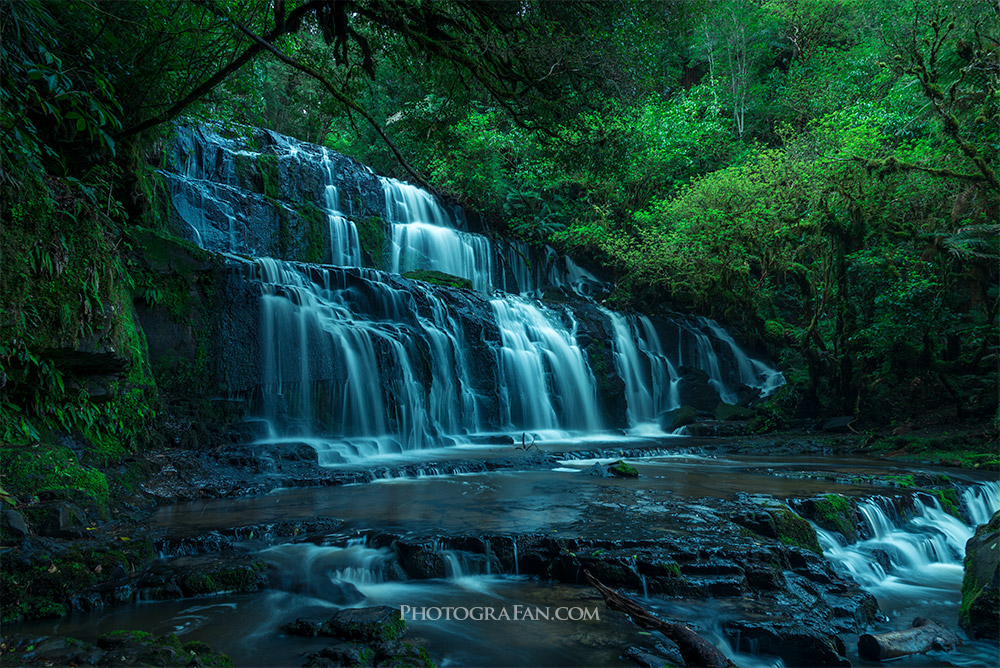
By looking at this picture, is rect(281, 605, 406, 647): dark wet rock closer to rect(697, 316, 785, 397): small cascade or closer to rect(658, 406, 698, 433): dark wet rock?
rect(658, 406, 698, 433): dark wet rock

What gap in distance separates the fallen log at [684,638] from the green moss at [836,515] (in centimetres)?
355

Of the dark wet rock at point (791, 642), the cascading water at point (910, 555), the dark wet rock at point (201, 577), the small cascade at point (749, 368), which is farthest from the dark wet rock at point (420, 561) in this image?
the small cascade at point (749, 368)

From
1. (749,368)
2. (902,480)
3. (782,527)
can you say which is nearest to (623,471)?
(782,527)

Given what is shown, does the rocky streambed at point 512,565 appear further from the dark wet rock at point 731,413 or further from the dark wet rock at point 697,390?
the dark wet rock at point 697,390

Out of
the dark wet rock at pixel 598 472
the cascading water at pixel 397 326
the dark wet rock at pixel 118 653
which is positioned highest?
the cascading water at pixel 397 326

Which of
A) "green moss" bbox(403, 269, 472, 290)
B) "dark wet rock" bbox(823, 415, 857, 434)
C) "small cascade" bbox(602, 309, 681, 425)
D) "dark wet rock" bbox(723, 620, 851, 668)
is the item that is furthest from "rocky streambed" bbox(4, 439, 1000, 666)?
"small cascade" bbox(602, 309, 681, 425)

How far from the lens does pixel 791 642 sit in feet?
11.9

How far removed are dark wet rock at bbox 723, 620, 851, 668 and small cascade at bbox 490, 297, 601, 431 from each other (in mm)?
10584

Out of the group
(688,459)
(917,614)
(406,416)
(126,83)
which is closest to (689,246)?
(688,459)

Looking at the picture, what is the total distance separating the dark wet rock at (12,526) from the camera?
431 cm

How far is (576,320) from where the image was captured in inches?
682

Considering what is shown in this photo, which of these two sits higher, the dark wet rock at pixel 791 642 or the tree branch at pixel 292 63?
the tree branch at pixel 292 63

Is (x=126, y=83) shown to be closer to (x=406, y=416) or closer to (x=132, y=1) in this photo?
(x=132, y=1)

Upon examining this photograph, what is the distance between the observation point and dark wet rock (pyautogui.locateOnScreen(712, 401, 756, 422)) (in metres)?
16.3
